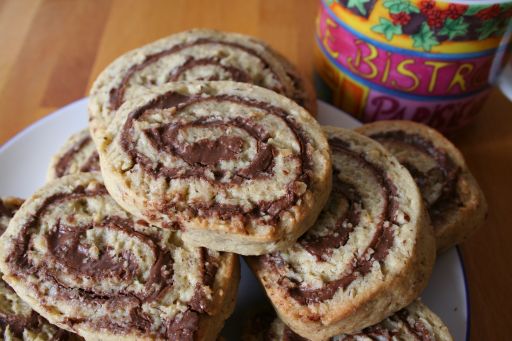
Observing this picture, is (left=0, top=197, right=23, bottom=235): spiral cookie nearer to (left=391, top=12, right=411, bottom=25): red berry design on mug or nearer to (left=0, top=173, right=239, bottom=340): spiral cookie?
(left=0, top=173, right=239, bottom=340): spiral cookie

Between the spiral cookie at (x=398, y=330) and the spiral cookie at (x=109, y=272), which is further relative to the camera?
the spiral cookie at (x=398, y=330)

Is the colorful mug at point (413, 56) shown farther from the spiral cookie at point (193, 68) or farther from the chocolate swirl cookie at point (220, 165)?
the chocolate swirl cookie at point (220, 165)

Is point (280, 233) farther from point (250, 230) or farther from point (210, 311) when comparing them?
point (210, 311)

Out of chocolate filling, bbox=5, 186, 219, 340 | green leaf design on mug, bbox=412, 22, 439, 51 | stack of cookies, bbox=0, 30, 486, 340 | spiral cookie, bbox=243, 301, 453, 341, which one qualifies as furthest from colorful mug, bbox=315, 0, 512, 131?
chocolate filling, bbox=5, 186, 219, 340

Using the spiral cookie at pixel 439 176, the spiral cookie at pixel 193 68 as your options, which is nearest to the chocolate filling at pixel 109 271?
the spiral cookie at pixel 193 68

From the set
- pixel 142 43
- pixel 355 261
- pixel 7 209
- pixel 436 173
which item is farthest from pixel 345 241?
pixel 142 43

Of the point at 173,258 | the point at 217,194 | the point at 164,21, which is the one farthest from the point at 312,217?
the point at 164,21
